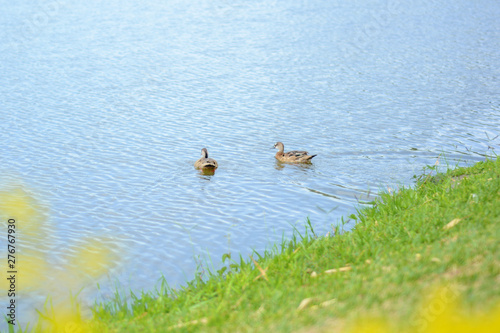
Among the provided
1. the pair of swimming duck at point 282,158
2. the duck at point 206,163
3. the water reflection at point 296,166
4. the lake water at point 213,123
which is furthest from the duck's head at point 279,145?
the duck at point 206,163

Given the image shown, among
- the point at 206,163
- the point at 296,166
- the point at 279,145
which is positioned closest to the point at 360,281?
the point at 206,163

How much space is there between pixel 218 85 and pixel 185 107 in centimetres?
294

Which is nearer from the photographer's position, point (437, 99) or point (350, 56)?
point (437, 99)

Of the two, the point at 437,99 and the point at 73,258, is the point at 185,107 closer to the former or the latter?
the point at 437,99

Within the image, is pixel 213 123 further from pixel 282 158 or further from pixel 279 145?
pixel 282 158

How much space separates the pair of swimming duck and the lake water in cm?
21

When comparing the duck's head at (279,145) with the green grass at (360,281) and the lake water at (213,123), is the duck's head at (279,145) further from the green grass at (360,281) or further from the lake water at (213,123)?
the green grass at (360,281)

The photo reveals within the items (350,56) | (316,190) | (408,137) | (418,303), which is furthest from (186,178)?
(350,56)

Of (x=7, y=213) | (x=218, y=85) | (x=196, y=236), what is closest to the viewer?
(x=196, y=236)

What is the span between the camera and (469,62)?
25.3 m

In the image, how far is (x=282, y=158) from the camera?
47.8ft

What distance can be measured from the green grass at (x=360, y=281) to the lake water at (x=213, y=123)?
6.04 ft

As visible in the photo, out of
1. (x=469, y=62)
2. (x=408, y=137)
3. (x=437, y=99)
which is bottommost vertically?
(x=408, y=137)

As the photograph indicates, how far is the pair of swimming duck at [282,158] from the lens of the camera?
546 inches
